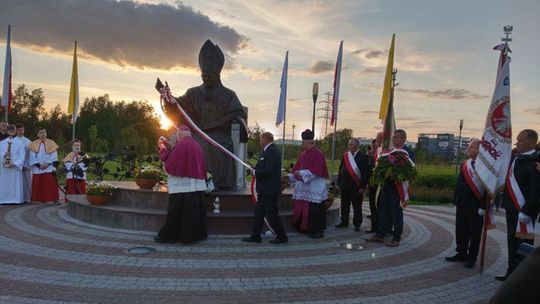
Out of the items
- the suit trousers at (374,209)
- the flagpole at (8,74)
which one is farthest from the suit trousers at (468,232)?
the flagpole at (8,74)

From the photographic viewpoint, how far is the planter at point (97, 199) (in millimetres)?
9477

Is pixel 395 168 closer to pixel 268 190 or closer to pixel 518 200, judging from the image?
pixel 518 200

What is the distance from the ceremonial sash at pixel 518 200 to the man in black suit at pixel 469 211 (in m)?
0.76

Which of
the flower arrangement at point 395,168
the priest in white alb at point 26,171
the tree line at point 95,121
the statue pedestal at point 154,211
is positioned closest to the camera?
the flower arrangement at point 395,168

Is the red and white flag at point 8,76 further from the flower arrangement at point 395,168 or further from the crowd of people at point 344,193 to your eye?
the flower arrangement at point 395,168

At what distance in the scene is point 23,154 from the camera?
11969 mm

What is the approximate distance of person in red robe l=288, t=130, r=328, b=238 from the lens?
8.95m

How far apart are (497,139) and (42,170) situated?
12.0m

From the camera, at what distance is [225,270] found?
20.9 ft

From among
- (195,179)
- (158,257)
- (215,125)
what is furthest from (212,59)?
(158,257)

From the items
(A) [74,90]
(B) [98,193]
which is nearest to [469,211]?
(B) [98,193]

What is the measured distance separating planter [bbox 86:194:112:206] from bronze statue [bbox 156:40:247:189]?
2526 millimetres

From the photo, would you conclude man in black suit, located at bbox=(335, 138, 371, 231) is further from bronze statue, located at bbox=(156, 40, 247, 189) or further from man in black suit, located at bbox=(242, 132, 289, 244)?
bronze statue, located at bbox=(156, 40, 247, 189)

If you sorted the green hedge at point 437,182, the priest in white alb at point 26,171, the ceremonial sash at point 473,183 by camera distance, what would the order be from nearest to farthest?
1. the ceremonial sash at point 473,183
2. the priest in white alb at point 26,171
3. the green hedge at point 437,182
